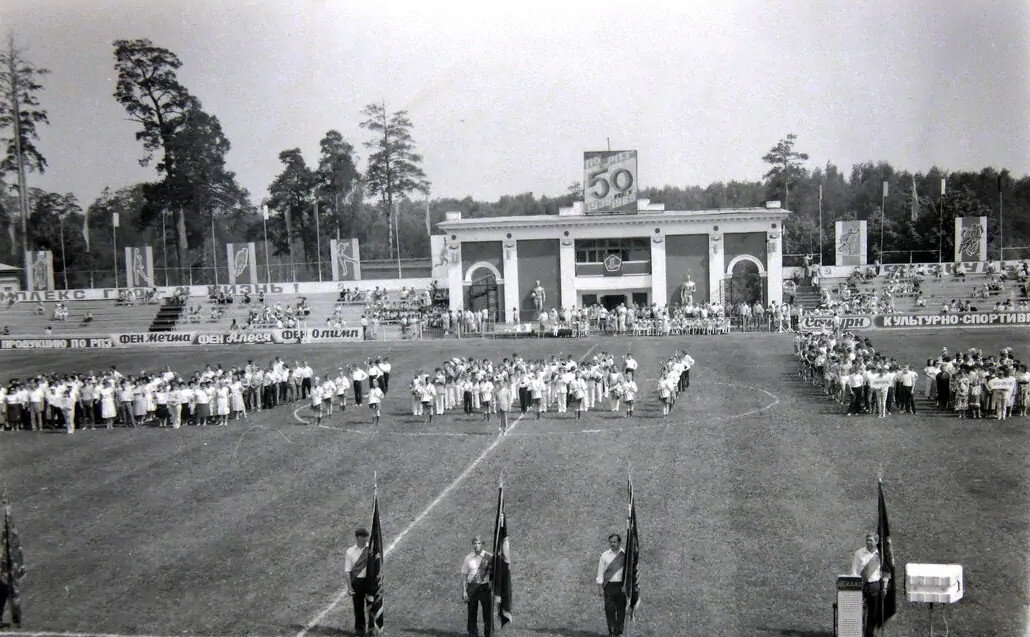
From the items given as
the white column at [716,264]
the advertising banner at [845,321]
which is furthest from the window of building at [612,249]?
the advertising banner at [845,321]

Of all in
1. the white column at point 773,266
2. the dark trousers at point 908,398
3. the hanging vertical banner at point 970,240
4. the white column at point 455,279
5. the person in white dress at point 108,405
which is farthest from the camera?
the white column at point 455,279

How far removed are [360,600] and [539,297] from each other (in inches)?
1780

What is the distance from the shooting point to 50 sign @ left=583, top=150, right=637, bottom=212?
56375 millimetres

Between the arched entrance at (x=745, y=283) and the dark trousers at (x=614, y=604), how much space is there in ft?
154

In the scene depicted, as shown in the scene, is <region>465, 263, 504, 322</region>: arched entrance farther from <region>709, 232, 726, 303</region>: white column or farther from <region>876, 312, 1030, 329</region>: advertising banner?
<region>876, 312, 1030, 329</region>: advertising banner

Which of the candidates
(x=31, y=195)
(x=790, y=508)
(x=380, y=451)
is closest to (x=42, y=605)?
(x=380, y=451)

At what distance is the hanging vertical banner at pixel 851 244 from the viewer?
188ft

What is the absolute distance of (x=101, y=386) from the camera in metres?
29.6

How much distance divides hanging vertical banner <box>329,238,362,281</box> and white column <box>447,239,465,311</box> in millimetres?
7717

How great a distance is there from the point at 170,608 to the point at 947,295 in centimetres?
5145

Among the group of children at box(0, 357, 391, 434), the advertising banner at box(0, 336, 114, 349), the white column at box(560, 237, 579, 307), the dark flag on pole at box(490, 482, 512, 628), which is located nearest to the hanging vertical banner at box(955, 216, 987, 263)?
the white column at box(560, 237, 579, 307)

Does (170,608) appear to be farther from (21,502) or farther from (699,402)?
(699,402)

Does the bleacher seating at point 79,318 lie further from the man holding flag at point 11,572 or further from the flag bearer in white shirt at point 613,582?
the flag bearer in white shirt at point 613,582

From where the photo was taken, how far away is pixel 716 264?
57094 millimetres
